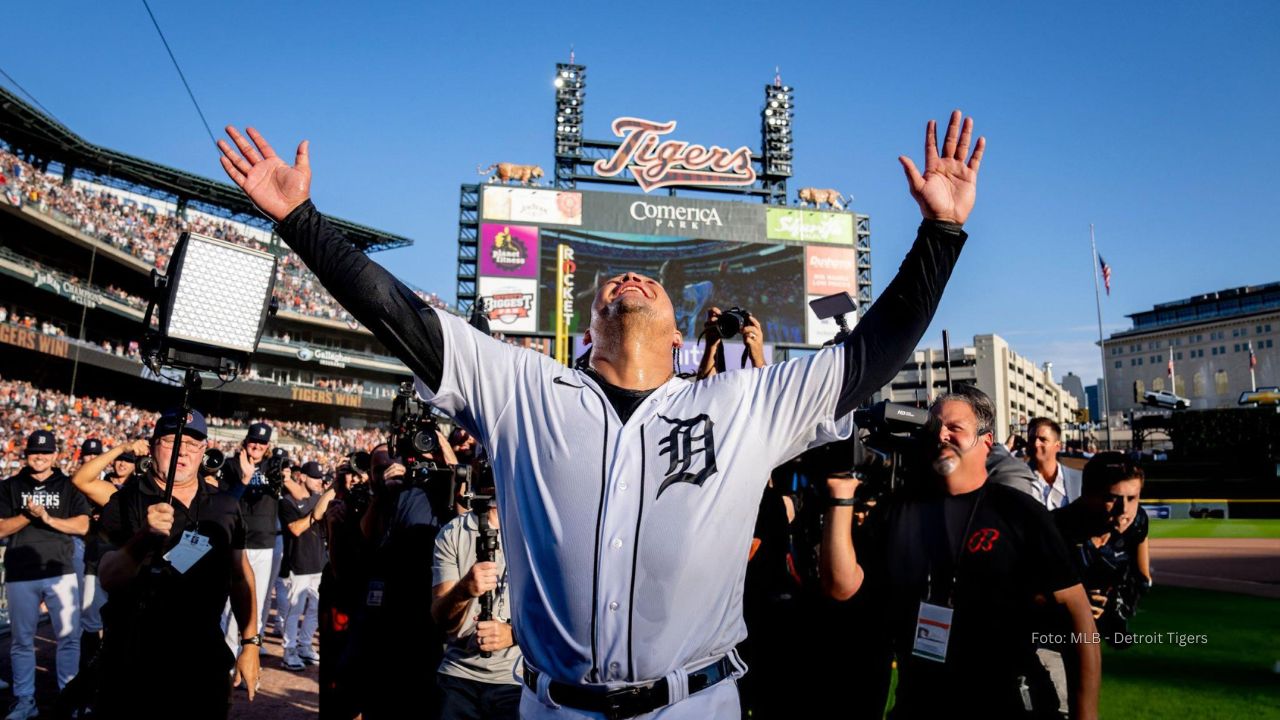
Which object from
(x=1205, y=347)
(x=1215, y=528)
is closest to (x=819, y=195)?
(x=1215, y=528)

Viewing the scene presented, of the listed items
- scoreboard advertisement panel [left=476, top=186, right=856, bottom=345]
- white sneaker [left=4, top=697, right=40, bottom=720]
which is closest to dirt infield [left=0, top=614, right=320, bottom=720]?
white sneaker [left=4, top=697, right=40, bottom=720]

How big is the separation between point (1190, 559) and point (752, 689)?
16297mm

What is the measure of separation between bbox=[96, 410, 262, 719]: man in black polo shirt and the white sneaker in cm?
281

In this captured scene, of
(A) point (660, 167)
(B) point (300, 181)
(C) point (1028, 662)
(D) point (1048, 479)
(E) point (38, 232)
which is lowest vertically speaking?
(C) point (1028, 662)

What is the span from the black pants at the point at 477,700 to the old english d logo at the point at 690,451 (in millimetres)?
2342

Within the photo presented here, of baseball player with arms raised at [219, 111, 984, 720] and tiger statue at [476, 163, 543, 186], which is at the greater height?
tiger statue at [476, 163, 543, 186]

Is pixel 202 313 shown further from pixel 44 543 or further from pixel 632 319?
pixel 44 543

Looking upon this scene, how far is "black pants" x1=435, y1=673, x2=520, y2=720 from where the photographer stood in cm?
390

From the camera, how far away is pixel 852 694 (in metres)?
4.26

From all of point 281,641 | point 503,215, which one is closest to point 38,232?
point 503,215

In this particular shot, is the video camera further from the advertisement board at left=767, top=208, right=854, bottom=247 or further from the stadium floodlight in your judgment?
the advertisement board at left=767, top=208, right=854, bottom=247

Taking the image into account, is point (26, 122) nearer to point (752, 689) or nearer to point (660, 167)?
point (660, 167)

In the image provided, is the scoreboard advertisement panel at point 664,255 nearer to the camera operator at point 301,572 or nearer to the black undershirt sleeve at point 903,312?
the camera operator at point 301,572

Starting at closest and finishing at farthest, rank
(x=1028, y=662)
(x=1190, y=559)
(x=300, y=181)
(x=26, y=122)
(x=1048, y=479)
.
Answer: (x=300, y=181), (x=1028, y=662), (x=1048, y=479), (x=1190, y=559), (x=26, y=122)
